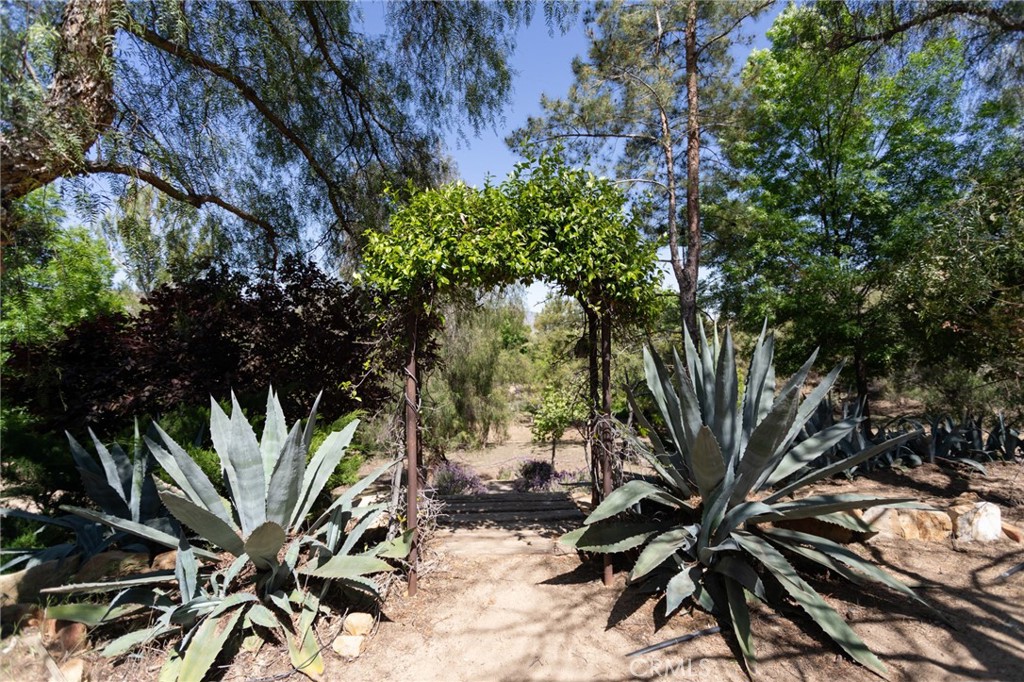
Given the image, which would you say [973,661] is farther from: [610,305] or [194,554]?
[194,554]

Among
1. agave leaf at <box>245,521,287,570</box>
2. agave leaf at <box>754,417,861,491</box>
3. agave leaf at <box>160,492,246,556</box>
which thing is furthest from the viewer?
agave leaf at <box>754,417,861,491</box>

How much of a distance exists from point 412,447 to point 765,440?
217 cm

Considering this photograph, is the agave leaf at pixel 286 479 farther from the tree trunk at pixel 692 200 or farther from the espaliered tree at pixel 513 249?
the tree trunk at pixel 692 200

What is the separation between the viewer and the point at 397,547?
9.75ft

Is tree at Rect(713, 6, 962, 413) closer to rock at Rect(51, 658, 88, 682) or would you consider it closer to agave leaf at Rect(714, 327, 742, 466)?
agave leaf at Rect(714, 327, 742, 466)

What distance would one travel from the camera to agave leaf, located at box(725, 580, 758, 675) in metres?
2.36

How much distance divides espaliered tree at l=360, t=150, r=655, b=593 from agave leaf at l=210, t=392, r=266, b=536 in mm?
909

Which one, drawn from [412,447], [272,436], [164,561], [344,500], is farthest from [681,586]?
[164,561]

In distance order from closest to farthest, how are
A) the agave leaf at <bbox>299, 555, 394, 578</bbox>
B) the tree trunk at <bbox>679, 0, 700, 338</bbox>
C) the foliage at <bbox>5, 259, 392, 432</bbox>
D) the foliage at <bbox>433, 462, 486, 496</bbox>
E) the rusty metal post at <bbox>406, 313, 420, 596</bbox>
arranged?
the agave leaf at <bbox>299, 555, 394, 578</bbox> < the rusty metal post at <bbox>406, 313, 420, 596</bbox> < the foliage at <bbox>5, 259, 392, 432</bbox> < the tree trunk at <bbox>679, 0, 700, 338</bbox> < the foliage at <bbox>433, 462, 486, 496</bbox>

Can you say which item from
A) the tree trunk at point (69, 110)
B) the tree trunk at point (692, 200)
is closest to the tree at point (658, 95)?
the tree trunk at point (692, 200)

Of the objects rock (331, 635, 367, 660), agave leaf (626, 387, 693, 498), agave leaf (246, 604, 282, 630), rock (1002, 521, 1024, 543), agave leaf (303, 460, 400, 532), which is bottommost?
rock (331, 635, 367, 660)

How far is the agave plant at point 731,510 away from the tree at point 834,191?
4.88 metres

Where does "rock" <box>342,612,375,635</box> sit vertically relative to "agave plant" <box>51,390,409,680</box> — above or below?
below

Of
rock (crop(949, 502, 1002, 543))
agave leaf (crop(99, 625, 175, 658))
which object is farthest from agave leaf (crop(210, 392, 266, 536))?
rock (crop(949, 502, 1002, 543))
